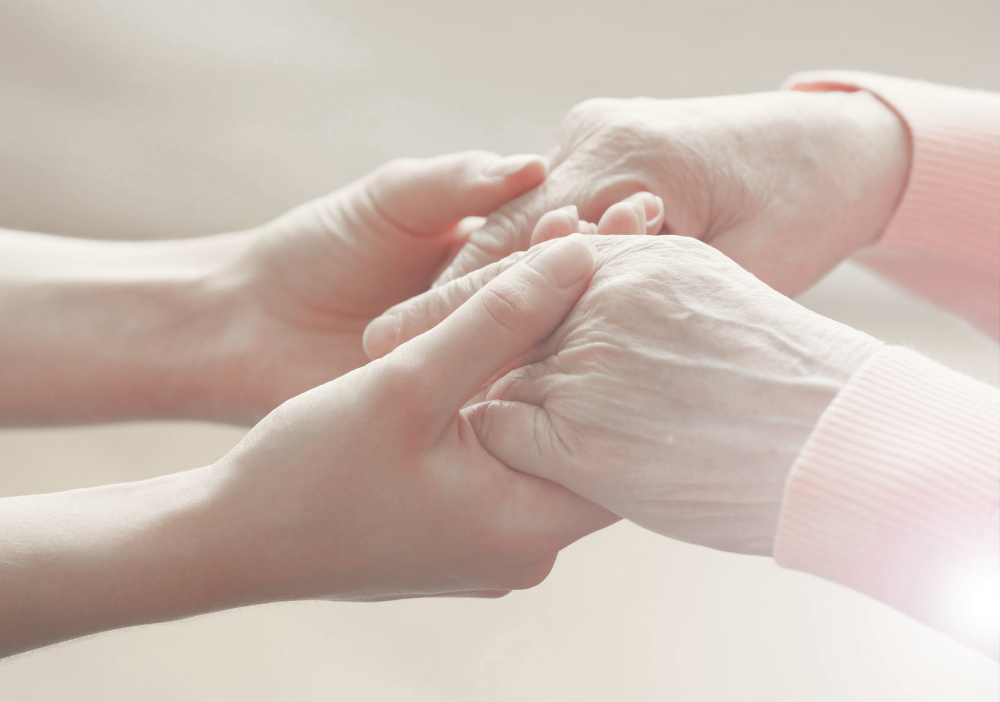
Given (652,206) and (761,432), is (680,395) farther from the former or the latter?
(652,206)

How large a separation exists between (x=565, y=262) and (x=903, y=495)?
0.31 meters

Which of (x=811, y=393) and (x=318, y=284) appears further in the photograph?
(x=318, y=284)

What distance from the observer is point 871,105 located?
1072 millimetres

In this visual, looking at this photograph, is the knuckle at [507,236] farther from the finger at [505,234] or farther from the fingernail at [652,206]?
the fingernail at [652,206]

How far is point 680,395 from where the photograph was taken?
655mm

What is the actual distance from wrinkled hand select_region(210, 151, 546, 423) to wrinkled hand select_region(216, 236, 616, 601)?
0.42 m

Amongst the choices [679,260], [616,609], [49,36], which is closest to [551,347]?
[679,260]

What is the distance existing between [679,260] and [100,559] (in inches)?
21.3

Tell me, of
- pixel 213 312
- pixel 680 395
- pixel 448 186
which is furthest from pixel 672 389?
pixel 213 312

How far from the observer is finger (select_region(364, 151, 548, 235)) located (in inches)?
38.5

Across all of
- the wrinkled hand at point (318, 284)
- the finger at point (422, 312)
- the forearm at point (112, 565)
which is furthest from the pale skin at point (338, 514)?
the wrinkled hand at point (318, 284)

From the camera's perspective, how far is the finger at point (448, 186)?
0.98m

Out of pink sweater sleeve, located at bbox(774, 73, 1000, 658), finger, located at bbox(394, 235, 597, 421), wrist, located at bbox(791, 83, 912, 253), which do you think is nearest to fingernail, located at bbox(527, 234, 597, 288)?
finger, located at bbox(394, 235, 597, 421)

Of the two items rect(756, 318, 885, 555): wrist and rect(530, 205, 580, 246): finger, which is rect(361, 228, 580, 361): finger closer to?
rect(530, 205, 580, 246): finger
